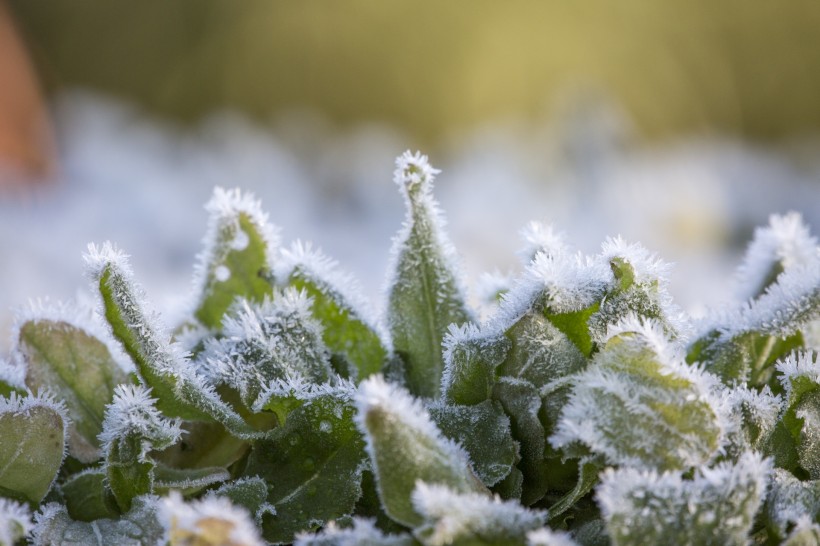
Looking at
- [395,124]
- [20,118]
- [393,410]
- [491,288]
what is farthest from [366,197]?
[395,124]

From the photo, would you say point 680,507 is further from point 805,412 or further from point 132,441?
point 132,441

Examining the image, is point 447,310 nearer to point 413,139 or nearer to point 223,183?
point 223,183

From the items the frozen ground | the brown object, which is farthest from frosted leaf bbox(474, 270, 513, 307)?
the brown object

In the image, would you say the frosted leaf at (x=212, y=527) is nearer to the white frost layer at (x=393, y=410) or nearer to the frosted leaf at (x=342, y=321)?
the white frost layer at (x=393, y=410)

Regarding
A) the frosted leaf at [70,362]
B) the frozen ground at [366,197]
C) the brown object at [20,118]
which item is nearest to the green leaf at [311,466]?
the frosted leaf at [70,362]

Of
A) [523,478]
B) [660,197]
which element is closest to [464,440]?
[523,478]

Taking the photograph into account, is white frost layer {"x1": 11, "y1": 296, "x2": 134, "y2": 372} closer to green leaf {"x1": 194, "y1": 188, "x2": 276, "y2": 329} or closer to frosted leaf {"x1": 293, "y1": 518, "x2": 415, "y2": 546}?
green leaf {"x1": 194, "y1": 188, "x2": 276, "y2": 329}
